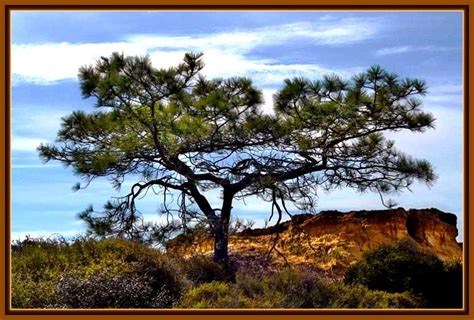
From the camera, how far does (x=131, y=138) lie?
10883mm

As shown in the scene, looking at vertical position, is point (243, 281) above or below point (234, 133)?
below

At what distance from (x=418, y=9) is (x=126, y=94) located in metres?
4.36

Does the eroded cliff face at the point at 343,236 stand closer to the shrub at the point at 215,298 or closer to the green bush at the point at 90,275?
the green bush at the point at 90,275

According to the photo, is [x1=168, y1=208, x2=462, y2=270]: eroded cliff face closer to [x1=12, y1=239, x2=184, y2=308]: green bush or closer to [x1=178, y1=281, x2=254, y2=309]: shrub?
[x1=12, y1=239, x2=184, y2=308]: green bush

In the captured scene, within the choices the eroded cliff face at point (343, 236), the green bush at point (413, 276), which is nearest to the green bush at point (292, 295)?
the green bush at point (413, 276)

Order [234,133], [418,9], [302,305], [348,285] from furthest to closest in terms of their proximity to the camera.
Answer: [234,133] < [348,285] < [302,305] < [418,9]

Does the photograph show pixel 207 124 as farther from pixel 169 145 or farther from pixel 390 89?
pixel 390 89

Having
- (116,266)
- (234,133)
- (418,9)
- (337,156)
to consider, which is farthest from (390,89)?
(116,266)

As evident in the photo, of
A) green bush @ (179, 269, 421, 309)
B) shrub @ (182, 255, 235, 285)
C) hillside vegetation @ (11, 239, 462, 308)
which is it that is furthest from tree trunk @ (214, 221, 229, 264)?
green bush @ (179, 269, 421, 309)

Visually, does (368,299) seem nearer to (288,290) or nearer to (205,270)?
(288,290)

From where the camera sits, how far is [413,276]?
9.27 m

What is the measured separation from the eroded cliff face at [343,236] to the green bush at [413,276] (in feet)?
6.28

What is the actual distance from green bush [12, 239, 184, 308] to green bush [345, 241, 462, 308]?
Answer: 8.56 ft

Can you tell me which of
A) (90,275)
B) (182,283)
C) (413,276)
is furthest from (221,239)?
(90,275)
